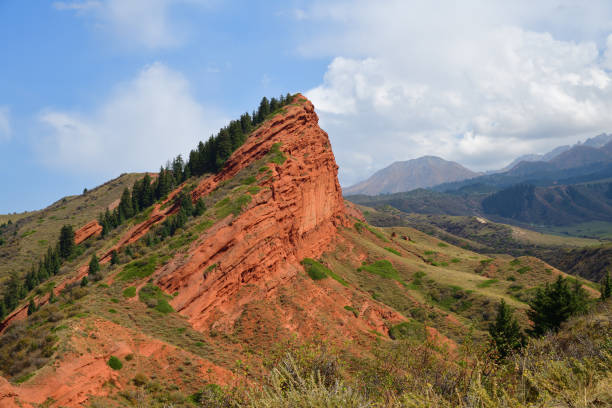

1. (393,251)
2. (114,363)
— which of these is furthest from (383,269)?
(114,363)

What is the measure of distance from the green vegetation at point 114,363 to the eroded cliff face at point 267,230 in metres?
11.6

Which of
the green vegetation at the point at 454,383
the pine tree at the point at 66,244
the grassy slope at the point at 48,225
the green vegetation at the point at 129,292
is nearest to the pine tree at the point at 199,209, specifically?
the green vegetation at the point at 129,292

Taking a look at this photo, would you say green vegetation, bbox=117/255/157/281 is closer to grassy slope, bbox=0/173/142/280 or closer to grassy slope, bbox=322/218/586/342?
grassy slope, bbox=322/218/586/342

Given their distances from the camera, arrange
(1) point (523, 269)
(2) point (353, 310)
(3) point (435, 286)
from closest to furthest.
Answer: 1. (2) point (353, 310)
2. (3) point (435, 286)
3. (1) point (523, 269)

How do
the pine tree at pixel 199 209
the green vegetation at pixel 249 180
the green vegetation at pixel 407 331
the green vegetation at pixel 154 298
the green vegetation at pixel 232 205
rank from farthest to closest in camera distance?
the pine tree at pixel 199 209 → the green vegetation at pixel 249 180 → the green vegetation at pixel 407 331 → the green vegetation at pixel 232 205 → the green vegetation at pixel 154 298

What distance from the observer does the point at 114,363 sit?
26016mm

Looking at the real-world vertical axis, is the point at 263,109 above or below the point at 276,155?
above

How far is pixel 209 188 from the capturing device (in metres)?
69.3

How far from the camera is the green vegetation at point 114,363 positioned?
2581cm

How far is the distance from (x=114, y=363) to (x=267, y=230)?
26.4 m

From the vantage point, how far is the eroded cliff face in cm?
→ 4047

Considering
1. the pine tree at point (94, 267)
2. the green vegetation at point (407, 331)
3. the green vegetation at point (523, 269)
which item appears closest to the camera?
the green vegetation at point (407, 331)

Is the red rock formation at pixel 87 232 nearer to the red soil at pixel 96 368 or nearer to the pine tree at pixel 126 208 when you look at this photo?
the pine tree at pixel 126 208

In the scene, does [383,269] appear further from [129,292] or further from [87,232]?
[87,232]
